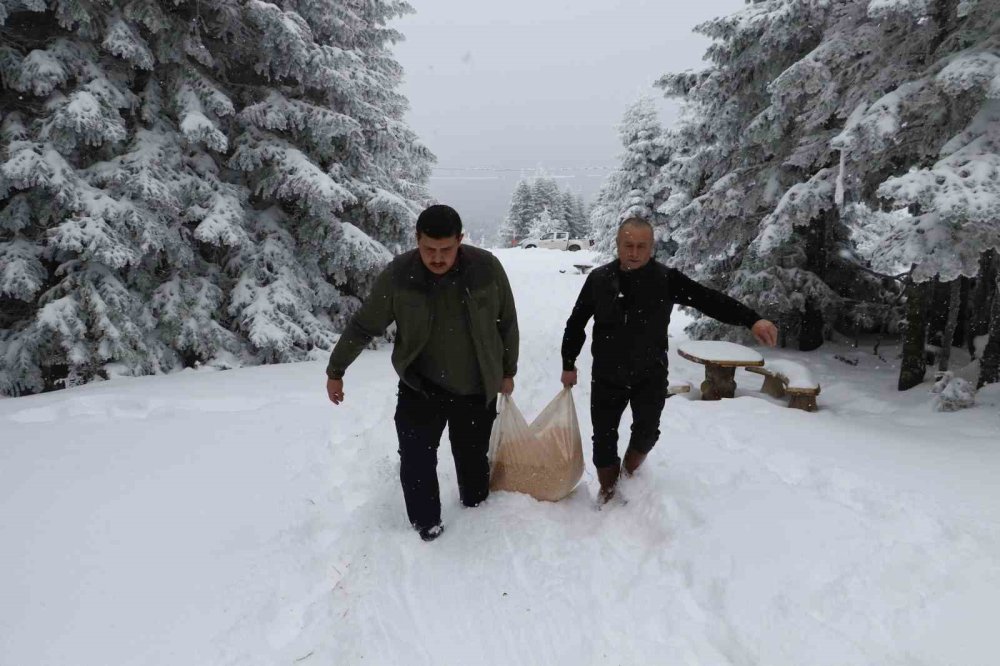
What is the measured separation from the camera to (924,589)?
242 cm

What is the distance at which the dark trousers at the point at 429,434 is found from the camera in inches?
123

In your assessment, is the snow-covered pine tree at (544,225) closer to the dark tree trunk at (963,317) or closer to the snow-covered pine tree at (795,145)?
the snow-covered pine tree at (795,145)

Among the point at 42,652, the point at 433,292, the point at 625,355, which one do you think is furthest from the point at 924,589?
the point at 42,652

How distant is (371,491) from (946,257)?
527 cm

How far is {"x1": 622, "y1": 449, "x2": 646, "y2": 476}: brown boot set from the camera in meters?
3.70

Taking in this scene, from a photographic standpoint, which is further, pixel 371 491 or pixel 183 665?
pixel 371 491

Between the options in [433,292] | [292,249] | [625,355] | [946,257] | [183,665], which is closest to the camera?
[183,665]

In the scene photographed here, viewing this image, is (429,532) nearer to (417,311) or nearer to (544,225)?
(417,311)

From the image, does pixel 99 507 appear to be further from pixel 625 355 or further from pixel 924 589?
pixel 924 589

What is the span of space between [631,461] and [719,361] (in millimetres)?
3491

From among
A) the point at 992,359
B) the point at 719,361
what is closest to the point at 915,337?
the point at 992,359

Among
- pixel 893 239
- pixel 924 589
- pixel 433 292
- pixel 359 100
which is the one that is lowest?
pixel 924 589

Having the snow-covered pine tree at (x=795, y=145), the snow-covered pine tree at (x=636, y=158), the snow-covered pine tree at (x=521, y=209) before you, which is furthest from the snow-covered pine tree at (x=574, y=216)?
the snow-covered pine tree at (x=795, y=145)

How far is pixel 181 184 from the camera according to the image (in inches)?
287
